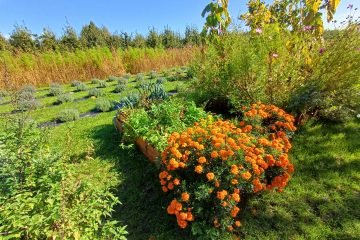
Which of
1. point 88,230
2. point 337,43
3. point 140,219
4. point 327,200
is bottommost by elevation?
point 140,219

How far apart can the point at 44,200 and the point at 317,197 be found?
290 cm

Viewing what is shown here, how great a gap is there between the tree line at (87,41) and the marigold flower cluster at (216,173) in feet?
12.8

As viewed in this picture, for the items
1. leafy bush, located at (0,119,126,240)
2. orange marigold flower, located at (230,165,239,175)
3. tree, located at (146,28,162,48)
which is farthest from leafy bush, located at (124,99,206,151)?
tree, located at (146,28,162,48)

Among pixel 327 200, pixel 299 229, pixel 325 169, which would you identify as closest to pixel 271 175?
pixel 299 229

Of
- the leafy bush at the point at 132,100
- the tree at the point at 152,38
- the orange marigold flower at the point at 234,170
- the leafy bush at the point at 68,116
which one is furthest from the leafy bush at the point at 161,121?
the tree at the point at 152,38

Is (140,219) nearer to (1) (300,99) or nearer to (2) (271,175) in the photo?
(2) (271,175)

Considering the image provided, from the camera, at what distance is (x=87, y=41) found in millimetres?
18906

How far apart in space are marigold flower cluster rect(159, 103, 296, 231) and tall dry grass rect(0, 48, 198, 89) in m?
7.32

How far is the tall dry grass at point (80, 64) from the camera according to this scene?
10.5 meters

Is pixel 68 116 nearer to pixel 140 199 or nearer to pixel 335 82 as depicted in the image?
pixel 140 199

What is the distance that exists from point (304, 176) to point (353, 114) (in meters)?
1.79

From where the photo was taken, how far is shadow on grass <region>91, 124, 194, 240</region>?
7.89 feet

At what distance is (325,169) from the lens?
3057 millimetres

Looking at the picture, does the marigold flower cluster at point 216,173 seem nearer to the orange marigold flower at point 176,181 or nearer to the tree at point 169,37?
the orange marigold flower at point 176,181
